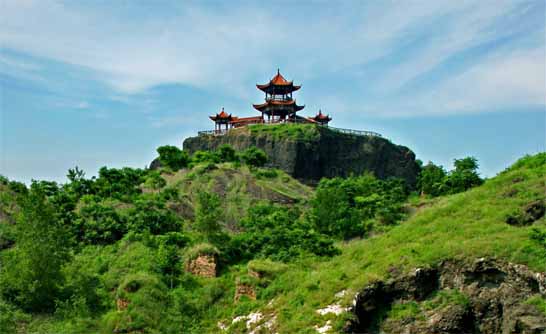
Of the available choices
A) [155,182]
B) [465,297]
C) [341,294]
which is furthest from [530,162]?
[155,182]

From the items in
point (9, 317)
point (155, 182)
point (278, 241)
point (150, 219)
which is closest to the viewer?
point (9, 317)

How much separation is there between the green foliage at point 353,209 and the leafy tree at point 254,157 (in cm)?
833

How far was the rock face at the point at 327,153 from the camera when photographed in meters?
48.7

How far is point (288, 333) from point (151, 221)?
44.4ft

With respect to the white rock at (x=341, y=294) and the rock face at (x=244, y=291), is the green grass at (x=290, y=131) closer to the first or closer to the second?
the rock face at (x=244, y=291)

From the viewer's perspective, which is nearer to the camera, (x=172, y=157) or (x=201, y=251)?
(x=201, y=251)

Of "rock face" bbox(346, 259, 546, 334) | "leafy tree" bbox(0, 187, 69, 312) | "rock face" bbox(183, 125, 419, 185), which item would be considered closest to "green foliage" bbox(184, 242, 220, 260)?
"leafy tree" bbox(0, 187, 69, 312)

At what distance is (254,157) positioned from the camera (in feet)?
153

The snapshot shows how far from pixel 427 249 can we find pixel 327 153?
26.2m

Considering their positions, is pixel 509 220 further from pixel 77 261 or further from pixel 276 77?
pixel 276 77

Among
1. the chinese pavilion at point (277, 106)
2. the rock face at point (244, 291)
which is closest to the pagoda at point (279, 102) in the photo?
the chinese pavilion at point (277, 106)

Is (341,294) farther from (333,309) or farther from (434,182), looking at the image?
(434,182)

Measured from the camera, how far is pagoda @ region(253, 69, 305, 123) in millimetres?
53812

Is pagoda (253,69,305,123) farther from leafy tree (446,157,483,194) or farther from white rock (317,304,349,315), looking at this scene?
white rock (317,304,349,315)
